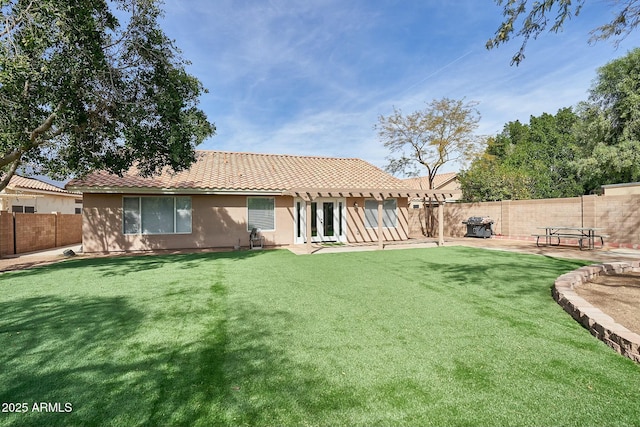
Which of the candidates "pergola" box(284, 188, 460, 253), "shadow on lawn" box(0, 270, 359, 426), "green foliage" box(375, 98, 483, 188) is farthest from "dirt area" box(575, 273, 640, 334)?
"green foliage" box(375, 98, 483, 188)

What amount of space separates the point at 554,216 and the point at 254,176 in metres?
14.4

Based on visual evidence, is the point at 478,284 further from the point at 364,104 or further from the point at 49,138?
the point at 364,104

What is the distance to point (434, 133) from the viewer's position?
2297 centimetres

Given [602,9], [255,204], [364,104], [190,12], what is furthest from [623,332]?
[364,104]

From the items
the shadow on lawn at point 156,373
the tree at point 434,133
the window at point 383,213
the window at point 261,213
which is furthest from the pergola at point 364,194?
the tree at point 434,133

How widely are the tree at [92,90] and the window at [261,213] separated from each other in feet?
14.3

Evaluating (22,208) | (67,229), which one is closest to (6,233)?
(67,229)

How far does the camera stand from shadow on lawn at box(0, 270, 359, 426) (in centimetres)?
254

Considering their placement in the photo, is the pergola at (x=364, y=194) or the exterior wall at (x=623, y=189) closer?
the pergola at (x=364, y=194)

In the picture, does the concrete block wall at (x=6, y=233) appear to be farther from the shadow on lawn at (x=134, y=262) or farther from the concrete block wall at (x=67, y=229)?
the shadow on lawn at (x=134, y=262)

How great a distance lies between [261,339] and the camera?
4.01 meters

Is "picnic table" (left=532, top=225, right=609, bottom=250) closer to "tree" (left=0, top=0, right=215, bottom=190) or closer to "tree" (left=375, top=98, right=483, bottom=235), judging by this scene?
"tree" (left=375, top=98, right=483, bottom=235)

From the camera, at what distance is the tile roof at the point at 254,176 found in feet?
42.3

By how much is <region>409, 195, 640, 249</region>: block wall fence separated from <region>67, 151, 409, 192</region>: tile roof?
17.0ft
